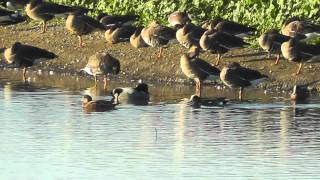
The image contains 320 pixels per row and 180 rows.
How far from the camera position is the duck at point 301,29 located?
36.8 meters

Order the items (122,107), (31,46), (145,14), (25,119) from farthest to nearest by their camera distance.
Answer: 1. (145,14)
2. (31,46)
3. (122,107)
4. (25,119)

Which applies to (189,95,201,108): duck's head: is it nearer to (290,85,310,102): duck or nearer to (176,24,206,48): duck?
(290,85,310,102): duck

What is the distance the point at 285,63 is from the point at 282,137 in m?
9.08

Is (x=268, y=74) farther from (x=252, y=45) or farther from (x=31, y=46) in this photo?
(x=31, y=46)

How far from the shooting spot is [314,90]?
33469 mm

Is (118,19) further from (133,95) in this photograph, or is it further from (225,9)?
(133,95)

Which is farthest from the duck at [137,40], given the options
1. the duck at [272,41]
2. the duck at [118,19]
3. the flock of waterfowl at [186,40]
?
the duck at [272,41]

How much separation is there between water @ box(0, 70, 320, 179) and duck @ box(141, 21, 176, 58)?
3644mm

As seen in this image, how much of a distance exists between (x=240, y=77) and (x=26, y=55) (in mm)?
7366

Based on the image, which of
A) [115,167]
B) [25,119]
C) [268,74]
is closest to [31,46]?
[268,74]

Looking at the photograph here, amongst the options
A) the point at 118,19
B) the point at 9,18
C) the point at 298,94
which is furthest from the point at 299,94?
the point at 9,18

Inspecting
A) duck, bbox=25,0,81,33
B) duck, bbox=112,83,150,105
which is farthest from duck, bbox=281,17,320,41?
duck, bbox=25,0,81,33

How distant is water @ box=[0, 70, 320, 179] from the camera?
23.2m

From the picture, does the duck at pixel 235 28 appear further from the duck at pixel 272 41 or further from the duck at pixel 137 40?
the duck at pixel 137 40
